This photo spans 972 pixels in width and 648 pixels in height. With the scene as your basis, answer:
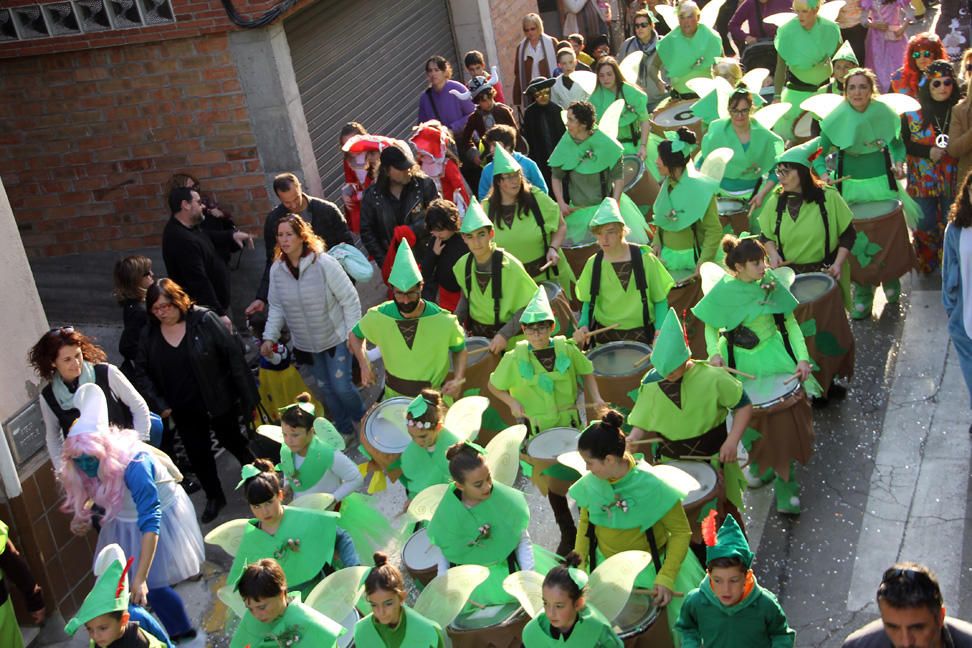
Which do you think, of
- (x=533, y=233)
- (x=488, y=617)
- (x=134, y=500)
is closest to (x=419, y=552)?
(x=488, y=617)

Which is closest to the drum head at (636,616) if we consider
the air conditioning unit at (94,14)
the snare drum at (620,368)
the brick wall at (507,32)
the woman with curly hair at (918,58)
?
the snare drum at (620,368)

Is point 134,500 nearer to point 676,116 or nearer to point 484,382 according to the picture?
point 484,382

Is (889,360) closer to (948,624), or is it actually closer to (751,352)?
(751,352)

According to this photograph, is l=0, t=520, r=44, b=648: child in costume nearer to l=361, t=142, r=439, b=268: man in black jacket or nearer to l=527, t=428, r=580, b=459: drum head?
l=527, t=428, r=580, b=459: drum head

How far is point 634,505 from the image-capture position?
6.09m

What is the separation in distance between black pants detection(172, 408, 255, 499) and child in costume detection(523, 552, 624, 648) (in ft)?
12.8

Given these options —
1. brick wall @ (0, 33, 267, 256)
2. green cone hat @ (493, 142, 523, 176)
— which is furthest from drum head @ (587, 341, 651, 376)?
brick wall @ (0, 33, 267, 256)

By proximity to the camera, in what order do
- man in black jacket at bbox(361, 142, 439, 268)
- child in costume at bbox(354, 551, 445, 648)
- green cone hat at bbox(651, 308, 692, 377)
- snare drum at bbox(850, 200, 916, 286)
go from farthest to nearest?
man in black jacket at bbox(361, 142, 439, 268), snare drum at bbox(850, 200, 916, 286), green cone hat at bbox(651, 308, 692, 377), child in costume at bbox(354, 551, 445, 648)

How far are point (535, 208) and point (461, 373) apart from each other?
179cm

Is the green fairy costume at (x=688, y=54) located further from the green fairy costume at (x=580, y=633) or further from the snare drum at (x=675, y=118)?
the green fairy costume at (x=580, y=633)

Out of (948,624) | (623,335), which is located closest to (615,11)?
(623,335)

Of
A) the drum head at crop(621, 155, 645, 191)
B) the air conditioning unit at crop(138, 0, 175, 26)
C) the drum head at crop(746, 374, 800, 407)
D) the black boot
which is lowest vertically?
the black boot

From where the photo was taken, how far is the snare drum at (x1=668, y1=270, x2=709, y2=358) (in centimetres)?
916

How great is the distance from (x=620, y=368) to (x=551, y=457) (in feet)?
3.56
